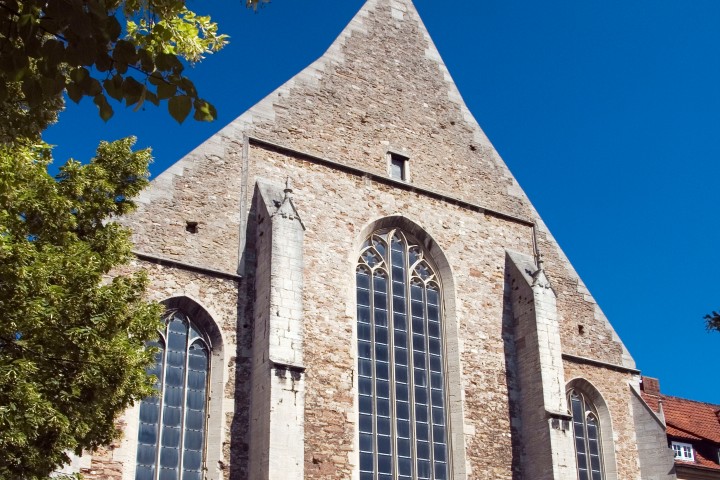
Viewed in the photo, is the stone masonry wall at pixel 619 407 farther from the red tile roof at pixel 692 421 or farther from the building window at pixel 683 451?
the building window at pixel 683 451

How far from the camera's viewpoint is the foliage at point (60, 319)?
9828 mm

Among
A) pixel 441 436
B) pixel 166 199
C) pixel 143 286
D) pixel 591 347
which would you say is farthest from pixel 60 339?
pixel 591 347

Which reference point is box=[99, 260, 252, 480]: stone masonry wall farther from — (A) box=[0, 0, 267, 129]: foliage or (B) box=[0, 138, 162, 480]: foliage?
(A) box=[0, 0, 267, 129]: foliage

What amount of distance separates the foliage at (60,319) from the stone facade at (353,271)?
14.4 feet

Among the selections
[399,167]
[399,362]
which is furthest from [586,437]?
[399,167]

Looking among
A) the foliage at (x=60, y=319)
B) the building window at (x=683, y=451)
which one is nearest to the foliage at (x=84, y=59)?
the foliage at (x=60, y=319)

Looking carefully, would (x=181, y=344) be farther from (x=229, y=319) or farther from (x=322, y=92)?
(x=322, y=92)

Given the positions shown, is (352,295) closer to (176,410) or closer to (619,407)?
(176,410)

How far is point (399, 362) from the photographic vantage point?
1828 cm

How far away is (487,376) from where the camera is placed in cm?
1895

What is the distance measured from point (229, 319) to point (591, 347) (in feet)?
27.7

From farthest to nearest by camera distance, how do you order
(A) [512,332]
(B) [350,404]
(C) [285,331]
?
(A) [512,332] → (B) [350,404] → (C) [285,331]

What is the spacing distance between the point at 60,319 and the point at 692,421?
20227mm

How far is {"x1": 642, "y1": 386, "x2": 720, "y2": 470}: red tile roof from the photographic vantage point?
79.2 feet
